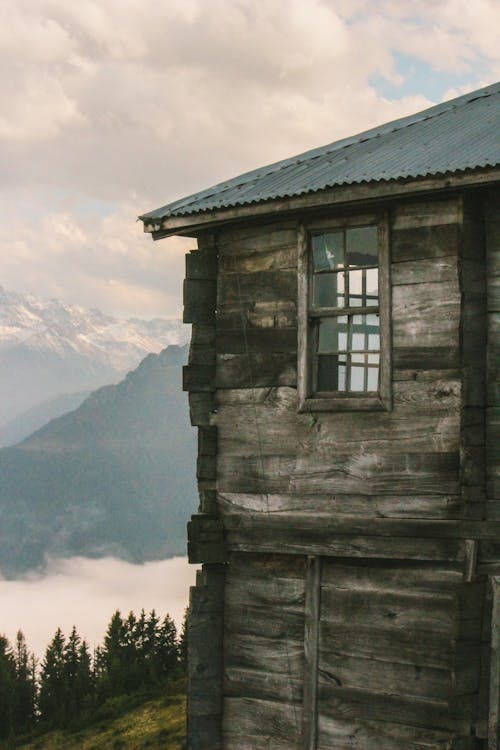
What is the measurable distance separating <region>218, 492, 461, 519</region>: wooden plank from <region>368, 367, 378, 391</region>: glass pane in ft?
4.03

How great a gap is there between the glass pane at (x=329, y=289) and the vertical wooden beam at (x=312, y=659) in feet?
9.98

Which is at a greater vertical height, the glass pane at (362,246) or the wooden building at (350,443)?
the glass pane at (362,246)

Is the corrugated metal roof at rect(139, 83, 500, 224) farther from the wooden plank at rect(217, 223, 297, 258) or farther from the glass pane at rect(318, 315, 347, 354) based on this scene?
the glass pane at rect(318, 315, 347, 354)

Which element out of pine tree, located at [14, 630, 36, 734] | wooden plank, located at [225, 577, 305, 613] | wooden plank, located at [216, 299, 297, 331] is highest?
wooden plank, located at [216, 299, 297, 331]

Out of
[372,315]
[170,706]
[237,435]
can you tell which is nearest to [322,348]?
[372,315]

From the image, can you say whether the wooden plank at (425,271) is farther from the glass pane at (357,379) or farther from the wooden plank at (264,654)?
the wooden plank at (264,654)

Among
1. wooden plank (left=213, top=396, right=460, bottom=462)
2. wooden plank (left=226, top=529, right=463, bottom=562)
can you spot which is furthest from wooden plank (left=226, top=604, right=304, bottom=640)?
wooden plank (left=213, top=396, right=460, bottom=462)

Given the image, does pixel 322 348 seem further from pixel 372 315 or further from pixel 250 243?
pixel 250 243

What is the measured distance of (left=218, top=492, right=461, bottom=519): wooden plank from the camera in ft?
36.6

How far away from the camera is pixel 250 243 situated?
41.5 ft

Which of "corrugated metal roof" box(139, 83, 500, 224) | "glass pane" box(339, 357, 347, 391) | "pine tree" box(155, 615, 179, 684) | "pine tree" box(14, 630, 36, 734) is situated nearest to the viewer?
"corrugated metal roof" box(139, 83, 500, 224)

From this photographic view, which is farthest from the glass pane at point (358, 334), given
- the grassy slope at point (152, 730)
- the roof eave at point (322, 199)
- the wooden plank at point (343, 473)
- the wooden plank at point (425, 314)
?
the grassy slope at point (152, 730)

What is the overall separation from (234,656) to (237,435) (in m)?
2.72

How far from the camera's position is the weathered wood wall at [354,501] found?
1098cm
